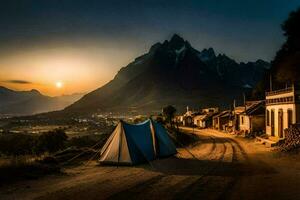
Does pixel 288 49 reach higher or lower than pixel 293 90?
higher

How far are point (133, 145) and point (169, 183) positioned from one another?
7489 mm

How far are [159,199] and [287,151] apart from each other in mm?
17864

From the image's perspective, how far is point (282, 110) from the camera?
41.2 metres

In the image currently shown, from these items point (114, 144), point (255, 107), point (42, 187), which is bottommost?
point (42, 187)

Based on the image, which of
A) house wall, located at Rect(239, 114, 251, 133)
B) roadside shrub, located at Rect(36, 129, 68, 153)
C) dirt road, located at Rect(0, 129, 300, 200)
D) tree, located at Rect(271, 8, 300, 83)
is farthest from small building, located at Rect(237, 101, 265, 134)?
dirt road, located at Rect(0, 129, 300, 200)

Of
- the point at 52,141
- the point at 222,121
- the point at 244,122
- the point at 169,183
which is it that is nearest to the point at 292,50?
the point at 244,122

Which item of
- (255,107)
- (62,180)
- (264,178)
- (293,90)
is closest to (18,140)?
(255,107)

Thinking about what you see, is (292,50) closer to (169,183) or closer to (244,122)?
(244,122)

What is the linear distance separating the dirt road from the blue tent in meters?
1.05

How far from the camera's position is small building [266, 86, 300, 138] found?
3709 centimetres

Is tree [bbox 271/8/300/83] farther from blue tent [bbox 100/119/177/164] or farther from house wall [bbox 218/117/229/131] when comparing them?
blue tent [bbox 100/119/177/164]

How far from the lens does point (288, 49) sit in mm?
63312

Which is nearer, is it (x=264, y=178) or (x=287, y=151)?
(x=264, y=178)

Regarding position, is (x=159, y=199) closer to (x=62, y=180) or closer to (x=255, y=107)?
(x=62, y=180)
